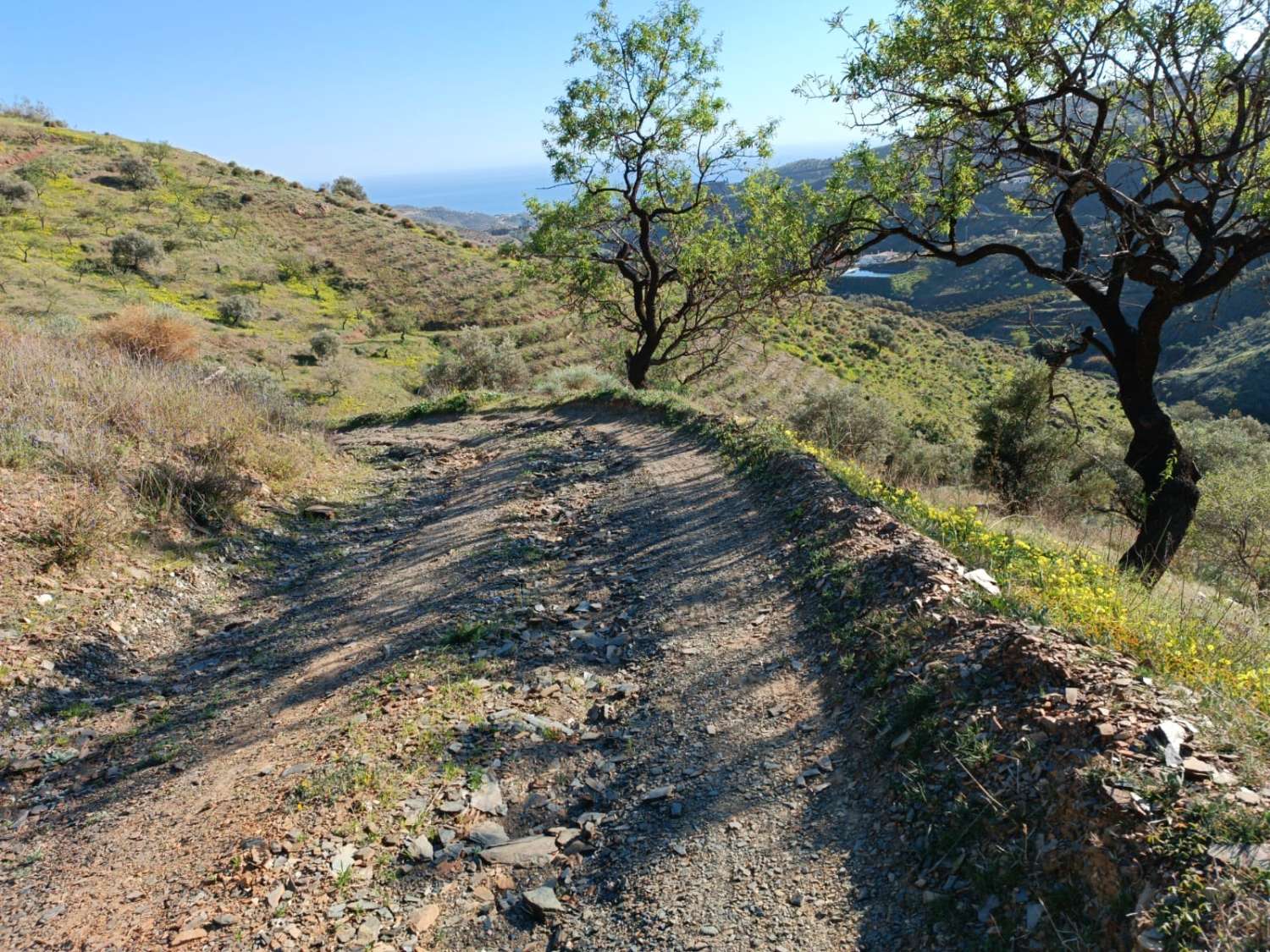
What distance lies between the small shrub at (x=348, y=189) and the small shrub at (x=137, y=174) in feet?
78.6

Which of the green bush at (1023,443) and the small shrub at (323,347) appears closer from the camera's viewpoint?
the green bush at (1023,443)

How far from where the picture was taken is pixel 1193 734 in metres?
2.99

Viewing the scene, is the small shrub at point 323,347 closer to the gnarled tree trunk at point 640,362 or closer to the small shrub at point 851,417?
the gnarled tree trunk at point 640,362

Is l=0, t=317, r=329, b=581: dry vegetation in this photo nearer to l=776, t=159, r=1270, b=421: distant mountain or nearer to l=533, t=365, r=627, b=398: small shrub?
l=776, t=159, r=1270, b=421: distant mountain

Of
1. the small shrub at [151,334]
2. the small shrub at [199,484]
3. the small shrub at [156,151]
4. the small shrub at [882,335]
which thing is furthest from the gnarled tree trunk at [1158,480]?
the small shrub at [156,151]

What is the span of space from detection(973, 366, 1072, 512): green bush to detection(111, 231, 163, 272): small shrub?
46.0m

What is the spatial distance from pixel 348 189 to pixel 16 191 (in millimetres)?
39163

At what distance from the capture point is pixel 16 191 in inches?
1706

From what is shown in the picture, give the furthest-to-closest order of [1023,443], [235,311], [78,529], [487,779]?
[235,311]
[1023,443]
[78,529]
[487,779]

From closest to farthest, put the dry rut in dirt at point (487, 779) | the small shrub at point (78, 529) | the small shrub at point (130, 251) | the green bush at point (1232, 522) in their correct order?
the dry rut in dirt at point (487, 779) < the small shrub at point (78, 529) < the green bush at point (1232, 522) < the small shrub at point (130, 251)

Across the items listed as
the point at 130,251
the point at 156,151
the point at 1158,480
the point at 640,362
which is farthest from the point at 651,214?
the point at 156,151

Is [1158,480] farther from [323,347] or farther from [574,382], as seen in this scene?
[323,347]

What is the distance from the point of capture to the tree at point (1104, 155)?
23.5 feet

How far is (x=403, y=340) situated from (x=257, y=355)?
9.56 metres
